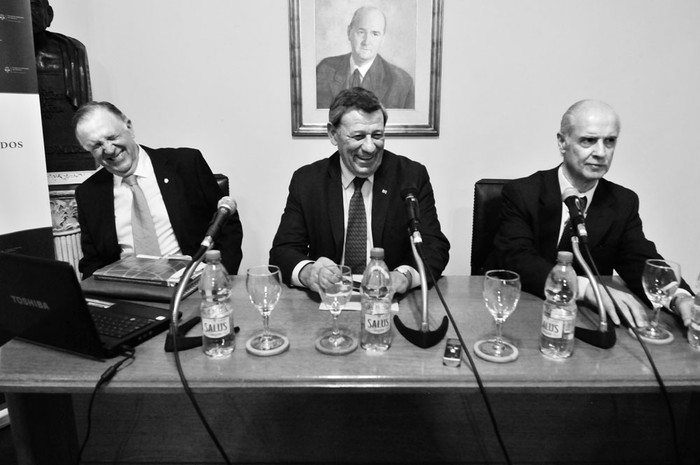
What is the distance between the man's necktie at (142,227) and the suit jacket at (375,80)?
1.08 metres

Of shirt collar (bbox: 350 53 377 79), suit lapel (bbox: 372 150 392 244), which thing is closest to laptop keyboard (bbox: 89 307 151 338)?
suit lapel (bbox: 372 150 392 244)

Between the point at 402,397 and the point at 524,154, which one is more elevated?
the point at 524,154

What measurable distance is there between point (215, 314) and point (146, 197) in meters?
1.12

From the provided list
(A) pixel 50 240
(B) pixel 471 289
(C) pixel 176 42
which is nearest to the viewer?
(B) pixel 471 289

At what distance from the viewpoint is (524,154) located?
257cm

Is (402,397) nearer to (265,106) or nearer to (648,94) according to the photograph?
(265,106)

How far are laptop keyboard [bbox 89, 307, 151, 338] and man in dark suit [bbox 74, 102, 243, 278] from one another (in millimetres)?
666

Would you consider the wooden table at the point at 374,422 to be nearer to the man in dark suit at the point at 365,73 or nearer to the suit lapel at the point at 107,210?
the suit lapel at the point at 107,210

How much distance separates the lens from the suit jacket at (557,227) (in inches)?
59.8

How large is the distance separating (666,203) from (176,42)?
2.77 meters

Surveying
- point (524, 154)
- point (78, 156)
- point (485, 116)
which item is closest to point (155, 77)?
point (78, 156)

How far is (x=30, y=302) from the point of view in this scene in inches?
38.8

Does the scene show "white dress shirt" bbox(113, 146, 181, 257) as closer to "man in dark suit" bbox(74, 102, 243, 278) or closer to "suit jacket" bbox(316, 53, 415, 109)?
"man in dark suit" bbox(74, 102, 243, 278)

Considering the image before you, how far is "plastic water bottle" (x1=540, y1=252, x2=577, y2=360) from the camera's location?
96 centimetres
